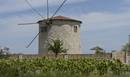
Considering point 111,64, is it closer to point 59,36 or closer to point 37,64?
point 37,64

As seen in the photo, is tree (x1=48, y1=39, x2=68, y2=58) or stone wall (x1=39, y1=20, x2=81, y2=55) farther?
stone wall (x1=39, y1=20, x2=81, y2=55)

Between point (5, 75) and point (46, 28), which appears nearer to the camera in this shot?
point (5, 75)

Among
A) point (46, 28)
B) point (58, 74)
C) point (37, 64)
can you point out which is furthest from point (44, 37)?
point (58, 74)

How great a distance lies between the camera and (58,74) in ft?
44.1

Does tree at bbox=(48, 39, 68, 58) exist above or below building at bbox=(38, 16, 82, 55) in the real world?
below

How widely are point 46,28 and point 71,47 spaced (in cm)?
458

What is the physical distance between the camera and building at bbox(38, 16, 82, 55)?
58.1 metres

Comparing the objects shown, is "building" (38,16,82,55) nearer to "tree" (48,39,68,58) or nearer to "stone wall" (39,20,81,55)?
"stone wall" (39,20,81,55)

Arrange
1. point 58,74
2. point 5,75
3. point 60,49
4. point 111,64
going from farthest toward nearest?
point 60,49 < point 111,64 < point 58,74 < point 5,75

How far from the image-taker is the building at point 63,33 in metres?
58.1

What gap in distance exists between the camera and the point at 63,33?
5828 centimetres

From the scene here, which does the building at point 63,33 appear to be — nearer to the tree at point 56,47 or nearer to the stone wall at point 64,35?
the stone wall at point 64,35

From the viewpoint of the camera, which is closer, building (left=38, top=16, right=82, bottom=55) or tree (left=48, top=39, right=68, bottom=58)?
tree (left=48, top=39, right=68, bottom=58)

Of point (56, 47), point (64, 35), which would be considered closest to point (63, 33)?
point (64, 35)
